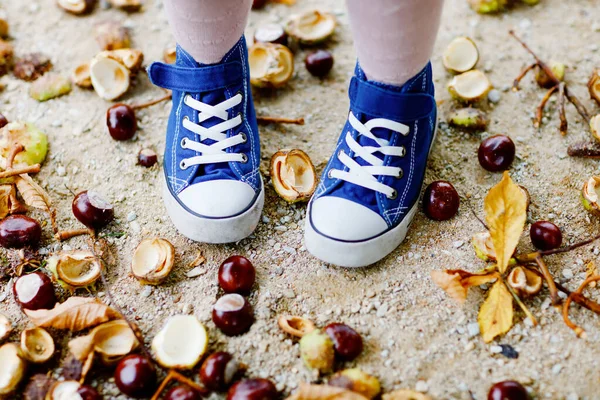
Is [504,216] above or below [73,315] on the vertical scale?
above

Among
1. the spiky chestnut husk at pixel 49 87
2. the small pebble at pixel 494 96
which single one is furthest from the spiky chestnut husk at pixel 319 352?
the spiky chestnut husk at pixel 49 87

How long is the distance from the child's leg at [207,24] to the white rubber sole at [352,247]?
49 cm

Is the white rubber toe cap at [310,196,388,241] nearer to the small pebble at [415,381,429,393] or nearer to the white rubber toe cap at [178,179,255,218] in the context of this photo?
the white rubber toe cap at [178,179,255,218]

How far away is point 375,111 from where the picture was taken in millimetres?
1385

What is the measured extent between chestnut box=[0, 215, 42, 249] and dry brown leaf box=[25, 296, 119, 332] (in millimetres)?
261

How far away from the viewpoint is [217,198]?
146cm

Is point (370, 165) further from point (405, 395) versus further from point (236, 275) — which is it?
point (405, 395)

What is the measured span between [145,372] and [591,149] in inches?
54.7

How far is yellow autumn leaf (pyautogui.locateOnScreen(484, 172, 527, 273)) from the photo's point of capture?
1.36m

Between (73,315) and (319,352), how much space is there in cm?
59

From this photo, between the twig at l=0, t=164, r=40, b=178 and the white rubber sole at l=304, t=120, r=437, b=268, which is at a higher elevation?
the white rubber sole at l=304, t=120, r=437, b=268

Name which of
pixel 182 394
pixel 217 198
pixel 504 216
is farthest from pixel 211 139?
pixel 504 216

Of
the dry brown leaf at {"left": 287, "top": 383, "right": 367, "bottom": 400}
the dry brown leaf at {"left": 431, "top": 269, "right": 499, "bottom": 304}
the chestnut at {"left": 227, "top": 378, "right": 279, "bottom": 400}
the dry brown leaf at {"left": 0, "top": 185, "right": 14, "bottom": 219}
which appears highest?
the dry brown leaf at {"left": 431, "top": 269, "right": 499, "bottom": 304}

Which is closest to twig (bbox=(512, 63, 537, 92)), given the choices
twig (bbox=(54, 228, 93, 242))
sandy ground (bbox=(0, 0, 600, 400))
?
sandy ground (bbox=(0, 0, 600, 400))
